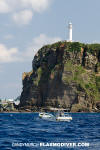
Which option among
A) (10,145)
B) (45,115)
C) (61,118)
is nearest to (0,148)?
(10,145)

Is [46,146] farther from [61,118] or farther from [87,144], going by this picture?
[61,118]

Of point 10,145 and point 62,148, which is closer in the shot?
point 62,148

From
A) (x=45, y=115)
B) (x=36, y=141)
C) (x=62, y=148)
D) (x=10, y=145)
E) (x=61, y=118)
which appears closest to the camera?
(x=62, y=148)

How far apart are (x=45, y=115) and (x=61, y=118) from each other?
18.9m

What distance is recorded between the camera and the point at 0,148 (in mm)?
39781

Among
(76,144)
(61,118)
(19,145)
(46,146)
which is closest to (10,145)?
(19,145)

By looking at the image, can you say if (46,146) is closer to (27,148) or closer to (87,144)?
(27,148)

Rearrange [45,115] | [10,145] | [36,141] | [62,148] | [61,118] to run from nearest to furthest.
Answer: [62,148] → [10,145] → [36,141] → [61,118] → [45,115]

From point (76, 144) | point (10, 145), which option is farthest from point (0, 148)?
point (76, 144)

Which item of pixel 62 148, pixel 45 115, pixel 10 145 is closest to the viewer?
pixel 62 148

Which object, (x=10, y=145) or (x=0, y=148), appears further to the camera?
(x=10, y=145)

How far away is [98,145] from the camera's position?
42.2 metres

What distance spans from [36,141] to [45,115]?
280 ft

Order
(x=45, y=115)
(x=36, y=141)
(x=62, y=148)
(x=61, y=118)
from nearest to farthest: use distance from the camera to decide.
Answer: (x=62, y=148) < (x=36, y=141) < (x=61, y=118) < (x=45, y=115)
